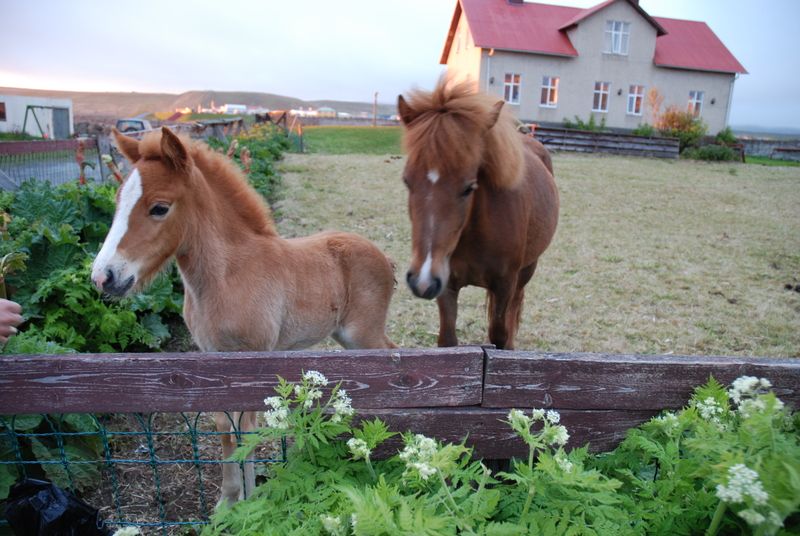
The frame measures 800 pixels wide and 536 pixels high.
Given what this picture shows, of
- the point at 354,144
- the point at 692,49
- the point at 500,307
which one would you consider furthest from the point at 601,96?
the point at 500,307

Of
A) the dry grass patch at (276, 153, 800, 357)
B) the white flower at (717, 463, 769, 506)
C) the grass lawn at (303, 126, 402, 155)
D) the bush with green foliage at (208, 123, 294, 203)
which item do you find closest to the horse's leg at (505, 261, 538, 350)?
the dry grass patch at (276, 153, 800, 357)

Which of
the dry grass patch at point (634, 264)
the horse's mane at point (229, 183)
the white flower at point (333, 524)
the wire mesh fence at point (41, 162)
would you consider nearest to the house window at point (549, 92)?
the dry grass patch at point (634, 264)

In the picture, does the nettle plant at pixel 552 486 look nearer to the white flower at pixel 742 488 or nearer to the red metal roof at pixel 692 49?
the white flower at pixel 742 488

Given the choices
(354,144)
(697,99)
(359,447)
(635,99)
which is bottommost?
(359,447)

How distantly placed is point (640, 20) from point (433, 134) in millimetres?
33436

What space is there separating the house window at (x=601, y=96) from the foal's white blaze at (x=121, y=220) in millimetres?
32207

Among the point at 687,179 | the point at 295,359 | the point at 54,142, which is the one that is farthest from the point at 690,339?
the point at 687,179

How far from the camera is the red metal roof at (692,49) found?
2991 cm

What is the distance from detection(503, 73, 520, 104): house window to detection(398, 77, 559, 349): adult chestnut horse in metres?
27.8

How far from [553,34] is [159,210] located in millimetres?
32705

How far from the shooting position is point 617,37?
2945 centimetres

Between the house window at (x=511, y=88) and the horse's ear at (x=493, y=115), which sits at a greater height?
the house window at (x=511, y=88)

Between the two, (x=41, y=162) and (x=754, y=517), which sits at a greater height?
(x=41, y=162)

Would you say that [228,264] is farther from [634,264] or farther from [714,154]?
[714,154]
